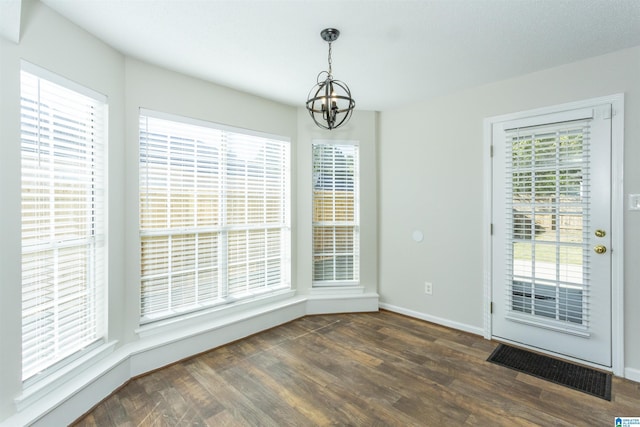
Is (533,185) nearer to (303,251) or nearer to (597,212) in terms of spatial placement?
(597,212)

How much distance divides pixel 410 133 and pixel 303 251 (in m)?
1.97

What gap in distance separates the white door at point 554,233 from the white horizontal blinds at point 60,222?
11.6 ft

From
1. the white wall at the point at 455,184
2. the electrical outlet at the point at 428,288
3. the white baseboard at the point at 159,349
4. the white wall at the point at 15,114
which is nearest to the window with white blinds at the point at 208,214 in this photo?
the white baseboard at the point at 159,349

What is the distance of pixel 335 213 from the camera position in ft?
12.5

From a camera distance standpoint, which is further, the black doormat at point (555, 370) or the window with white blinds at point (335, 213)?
the window with white blinds at point (335, 213)

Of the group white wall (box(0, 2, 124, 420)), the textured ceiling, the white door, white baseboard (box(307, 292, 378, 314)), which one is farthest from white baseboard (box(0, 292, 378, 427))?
the textured ceiling

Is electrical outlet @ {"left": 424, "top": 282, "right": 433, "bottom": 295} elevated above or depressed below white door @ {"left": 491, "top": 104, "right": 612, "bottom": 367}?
below

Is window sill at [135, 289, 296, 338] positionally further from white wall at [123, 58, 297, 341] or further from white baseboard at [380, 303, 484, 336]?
white baseboard at [380, 303, 484, 336]

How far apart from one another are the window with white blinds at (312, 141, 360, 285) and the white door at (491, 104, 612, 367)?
1567 millimetres

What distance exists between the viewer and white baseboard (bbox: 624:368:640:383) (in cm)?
228

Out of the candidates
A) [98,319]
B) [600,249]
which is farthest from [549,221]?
[98,319]

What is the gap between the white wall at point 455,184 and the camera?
2.33m

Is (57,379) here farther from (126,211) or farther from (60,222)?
(126,211)

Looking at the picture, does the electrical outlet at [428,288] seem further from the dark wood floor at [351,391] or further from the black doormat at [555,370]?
the black doormat at [555,370]
